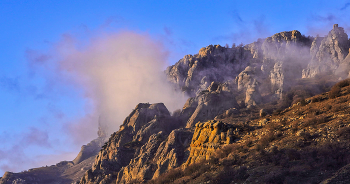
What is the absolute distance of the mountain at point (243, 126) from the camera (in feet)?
79.8

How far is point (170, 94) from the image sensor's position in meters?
166

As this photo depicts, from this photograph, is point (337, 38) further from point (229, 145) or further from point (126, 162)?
point (229, 145)

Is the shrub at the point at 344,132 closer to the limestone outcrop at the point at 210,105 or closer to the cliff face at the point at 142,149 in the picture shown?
the cliff face at the point at 142,149

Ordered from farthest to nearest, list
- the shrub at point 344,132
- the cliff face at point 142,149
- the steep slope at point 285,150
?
1. the cliff face at point 142,149
2. the shrub at point 344,132
3. the steep slope at point 285,150

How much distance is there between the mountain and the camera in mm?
24312

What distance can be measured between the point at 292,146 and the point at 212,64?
511ft

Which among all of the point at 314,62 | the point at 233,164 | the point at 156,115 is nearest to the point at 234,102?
the point at 156,115

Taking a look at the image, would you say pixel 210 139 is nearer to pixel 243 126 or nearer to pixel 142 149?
pixel 243 126

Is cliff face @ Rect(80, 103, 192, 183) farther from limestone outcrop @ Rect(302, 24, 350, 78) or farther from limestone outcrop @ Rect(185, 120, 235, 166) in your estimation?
limestone outcrop @ Rect(302, 24, 350, 78)

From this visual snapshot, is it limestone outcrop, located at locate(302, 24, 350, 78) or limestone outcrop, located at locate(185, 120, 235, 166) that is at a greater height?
limestone outcrop, located at locate(302, 24, 350, 78)

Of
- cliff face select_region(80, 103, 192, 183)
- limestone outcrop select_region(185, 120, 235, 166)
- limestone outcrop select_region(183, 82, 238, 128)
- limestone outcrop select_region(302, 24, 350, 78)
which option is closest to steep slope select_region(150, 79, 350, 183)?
limestone outcrop select_region(185, 120, 235, 166)

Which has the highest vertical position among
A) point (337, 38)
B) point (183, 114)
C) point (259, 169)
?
point (337, 38)

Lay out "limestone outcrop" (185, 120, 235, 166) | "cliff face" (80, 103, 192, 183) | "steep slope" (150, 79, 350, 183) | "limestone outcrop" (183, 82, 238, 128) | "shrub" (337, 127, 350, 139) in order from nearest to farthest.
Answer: "steep slope" (150, 79, 350, 183), "shrub" (337, 127, 350, 139), "limestone outcrop" (185, 120, 235, 166), "cliff face" (80, 103, 192, 183), "limestone outcrop" (183, 82, 238, 128)

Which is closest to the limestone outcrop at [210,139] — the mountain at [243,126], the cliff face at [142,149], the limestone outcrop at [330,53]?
the mountain at [243,126]
